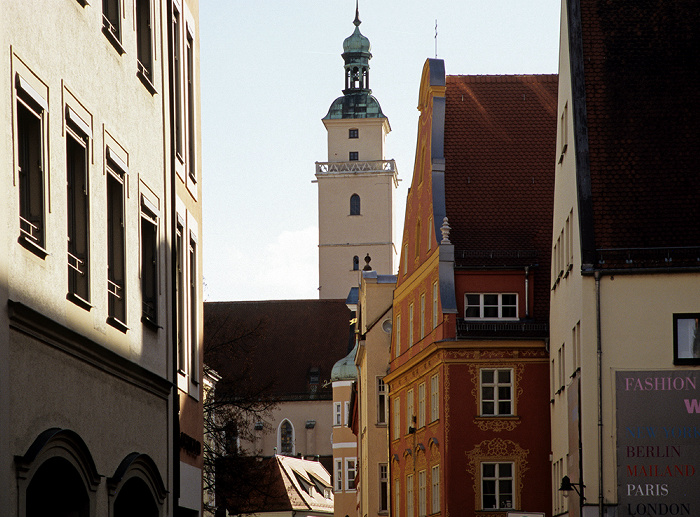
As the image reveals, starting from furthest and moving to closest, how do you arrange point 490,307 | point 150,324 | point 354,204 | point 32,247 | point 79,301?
point 354,204, point 490,307, point 150,324, point 79,301, point 32,247

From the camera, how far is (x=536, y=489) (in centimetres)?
3381

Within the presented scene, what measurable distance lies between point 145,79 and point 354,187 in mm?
88243

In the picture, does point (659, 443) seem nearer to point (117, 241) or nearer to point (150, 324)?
point (150, 324)

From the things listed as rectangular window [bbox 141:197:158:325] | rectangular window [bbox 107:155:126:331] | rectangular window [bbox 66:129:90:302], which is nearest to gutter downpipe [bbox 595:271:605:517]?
rectangular window [bbox 141:197:158:325]

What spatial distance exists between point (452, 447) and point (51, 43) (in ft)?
81.5

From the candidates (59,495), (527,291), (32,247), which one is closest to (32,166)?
(32,247)

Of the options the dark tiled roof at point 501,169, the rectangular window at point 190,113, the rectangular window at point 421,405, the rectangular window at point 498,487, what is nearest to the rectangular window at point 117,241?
the rectangular window at point 190,113

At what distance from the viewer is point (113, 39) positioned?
44.1ft

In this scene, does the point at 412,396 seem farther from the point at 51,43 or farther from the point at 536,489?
the point at 51,43

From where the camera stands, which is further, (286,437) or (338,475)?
(286,437)

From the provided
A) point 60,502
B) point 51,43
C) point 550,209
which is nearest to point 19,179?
point 51,43

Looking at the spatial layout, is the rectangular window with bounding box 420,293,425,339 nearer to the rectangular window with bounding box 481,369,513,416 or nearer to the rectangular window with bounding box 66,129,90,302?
the rectangular window with bounding box 481,369,513,416

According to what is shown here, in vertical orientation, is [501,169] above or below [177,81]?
above

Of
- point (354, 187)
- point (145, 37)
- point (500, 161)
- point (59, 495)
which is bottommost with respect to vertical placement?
point (59, 495)
